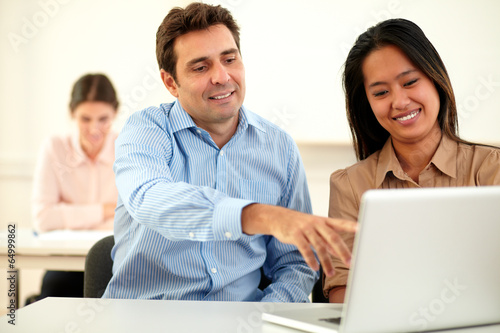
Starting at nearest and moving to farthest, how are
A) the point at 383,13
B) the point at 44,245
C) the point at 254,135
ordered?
1. the point at 254,135
2. the point at 44,245
3. the point at 383,13

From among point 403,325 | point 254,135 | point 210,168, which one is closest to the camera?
point 403,325

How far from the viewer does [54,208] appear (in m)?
3.12

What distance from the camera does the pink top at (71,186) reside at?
3125mm

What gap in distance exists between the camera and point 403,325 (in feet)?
3.05

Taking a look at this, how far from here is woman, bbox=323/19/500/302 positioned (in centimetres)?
161

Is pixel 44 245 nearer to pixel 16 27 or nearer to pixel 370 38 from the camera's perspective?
pixel 370 38

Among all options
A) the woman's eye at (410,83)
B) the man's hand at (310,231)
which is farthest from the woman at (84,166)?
the man's hand at (310,231)

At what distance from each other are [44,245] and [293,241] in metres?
1.79

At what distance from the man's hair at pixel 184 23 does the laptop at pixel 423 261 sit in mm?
1106

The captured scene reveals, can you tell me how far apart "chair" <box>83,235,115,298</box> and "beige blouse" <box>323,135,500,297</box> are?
0.67m

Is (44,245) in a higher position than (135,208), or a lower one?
lower

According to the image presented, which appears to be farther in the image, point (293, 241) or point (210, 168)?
point (210, 168)

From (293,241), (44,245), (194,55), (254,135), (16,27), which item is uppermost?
(16,27)

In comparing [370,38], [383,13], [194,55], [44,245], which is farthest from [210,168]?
[383,13]
